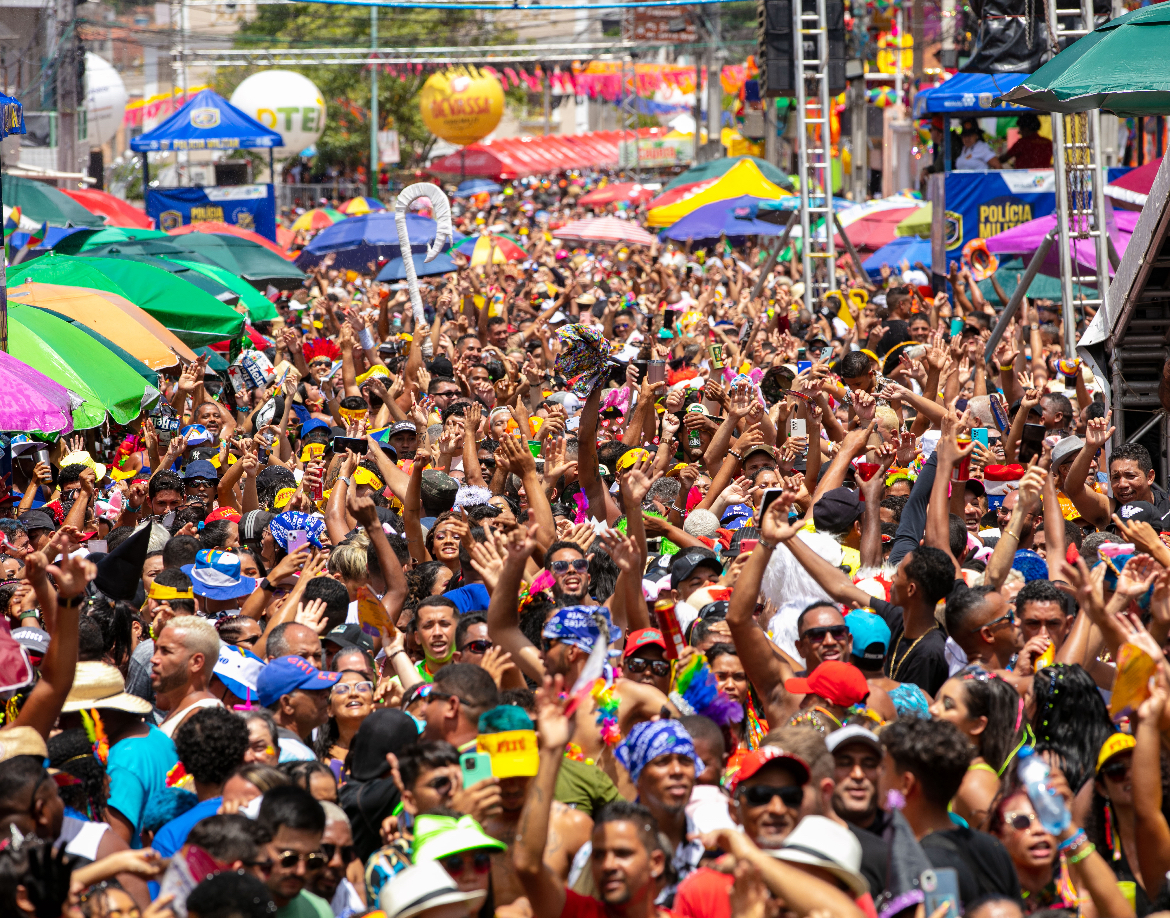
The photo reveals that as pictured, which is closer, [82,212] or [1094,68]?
[1094,68]

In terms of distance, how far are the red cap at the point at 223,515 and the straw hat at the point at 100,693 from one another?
2.76 m

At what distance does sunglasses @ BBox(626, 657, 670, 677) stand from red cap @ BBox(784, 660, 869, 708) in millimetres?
659

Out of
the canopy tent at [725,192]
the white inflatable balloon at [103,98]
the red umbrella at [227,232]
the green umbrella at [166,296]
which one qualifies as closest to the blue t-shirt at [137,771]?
the green umbrella at [166,296]

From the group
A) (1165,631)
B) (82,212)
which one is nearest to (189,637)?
(1165,631)

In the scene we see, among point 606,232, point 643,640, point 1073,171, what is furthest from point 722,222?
point 643,640

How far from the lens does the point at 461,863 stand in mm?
3744

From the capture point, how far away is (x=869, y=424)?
8328mm

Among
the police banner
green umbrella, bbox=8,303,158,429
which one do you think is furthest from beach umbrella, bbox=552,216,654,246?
green umbrella, bbox=8,303,158,429

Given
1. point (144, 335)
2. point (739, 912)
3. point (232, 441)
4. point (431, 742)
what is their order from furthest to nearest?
1. point (144, 335)
2. point (232, 441)
3. point (431, 742)
4. point (739, 912)

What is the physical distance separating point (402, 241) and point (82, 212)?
8948mm

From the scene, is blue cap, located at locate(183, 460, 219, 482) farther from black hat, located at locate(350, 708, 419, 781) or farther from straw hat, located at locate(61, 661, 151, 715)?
black hat, located at locate(350, 708, 419, 781)

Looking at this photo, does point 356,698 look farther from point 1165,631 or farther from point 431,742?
point 1165,631

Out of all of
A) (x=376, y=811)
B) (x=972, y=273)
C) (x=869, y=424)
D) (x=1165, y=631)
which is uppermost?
(x=972, y=273)

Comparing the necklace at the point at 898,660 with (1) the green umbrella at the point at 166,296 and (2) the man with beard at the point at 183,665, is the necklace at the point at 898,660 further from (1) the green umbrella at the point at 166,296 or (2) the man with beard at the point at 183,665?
(1) the green umbrella at the point at 166,296
